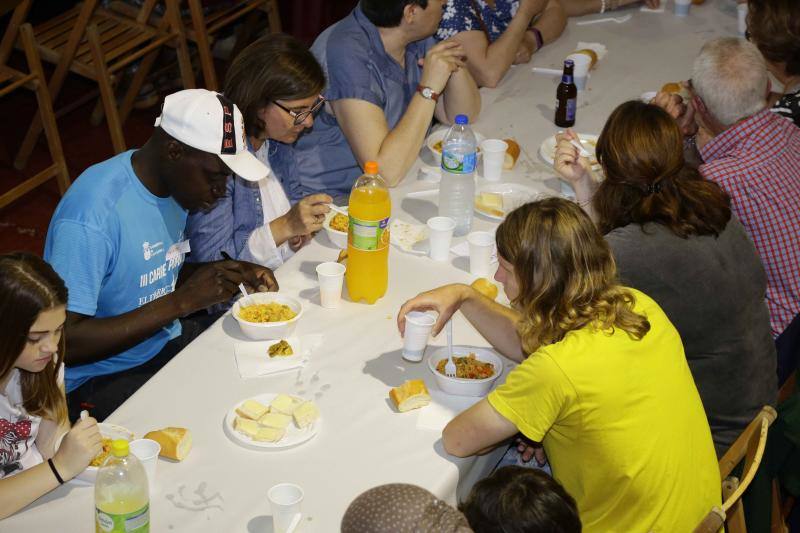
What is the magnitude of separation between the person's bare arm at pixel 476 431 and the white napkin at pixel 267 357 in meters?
0.49

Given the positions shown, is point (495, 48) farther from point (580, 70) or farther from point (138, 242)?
point (138, 242)

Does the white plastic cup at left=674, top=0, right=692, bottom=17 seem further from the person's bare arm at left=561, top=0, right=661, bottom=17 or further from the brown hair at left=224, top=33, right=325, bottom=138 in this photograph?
the brown hair at left=224, top=33, right=325, bottom=138

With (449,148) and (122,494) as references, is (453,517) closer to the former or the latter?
(122,494)

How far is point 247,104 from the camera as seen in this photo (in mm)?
2916

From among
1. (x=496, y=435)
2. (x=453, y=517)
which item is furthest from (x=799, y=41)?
(x=453, y=517)

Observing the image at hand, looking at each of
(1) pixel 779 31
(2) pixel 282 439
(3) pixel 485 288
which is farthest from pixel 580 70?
(2) pixel 282 439

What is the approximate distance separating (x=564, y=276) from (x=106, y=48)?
3.75m

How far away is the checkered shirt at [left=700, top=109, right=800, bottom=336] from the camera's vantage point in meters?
2.88

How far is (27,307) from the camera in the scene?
202 cm

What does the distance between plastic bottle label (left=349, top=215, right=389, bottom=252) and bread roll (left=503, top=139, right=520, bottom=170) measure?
105 centimetres

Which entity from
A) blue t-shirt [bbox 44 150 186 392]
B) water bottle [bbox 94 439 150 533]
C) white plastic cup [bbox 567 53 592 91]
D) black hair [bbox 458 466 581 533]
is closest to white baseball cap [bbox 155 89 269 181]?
blue t-shirt [bbox 44 150 186 392]

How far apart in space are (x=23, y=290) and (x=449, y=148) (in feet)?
5.05

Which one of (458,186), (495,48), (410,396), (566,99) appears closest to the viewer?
(410,396)

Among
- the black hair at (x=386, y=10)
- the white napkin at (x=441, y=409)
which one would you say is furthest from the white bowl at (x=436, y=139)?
the white napkin at (x=441, y=409)
